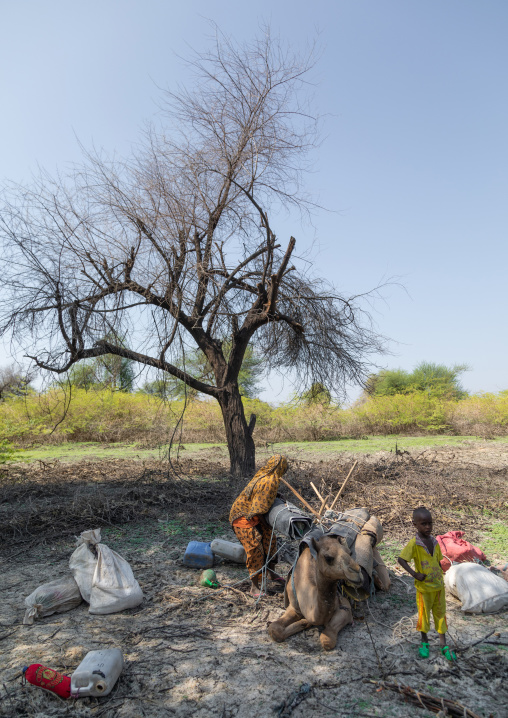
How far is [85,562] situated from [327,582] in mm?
2312

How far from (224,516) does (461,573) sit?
3635mm

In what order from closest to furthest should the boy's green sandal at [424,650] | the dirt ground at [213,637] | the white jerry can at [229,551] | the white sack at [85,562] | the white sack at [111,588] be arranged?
1. the dirt ground at [213,637]
2. the boy's green sandal at [424,650]
3. the white sack at [111,588]
4. the white sack at [85,562]
5. the white jerry can at [229,551]

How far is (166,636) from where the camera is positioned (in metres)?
3.62

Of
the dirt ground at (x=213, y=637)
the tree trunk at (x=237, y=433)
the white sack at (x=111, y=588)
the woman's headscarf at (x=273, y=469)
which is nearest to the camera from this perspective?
the dirt ground at (x=213, y=637)

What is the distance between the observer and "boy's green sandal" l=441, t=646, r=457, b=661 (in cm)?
314

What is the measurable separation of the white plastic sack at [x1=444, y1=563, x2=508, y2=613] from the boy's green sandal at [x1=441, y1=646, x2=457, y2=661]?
81 cm

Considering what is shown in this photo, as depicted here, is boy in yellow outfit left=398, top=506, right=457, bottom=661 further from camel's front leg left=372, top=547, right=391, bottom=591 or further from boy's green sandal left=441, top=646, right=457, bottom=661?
camel's front leg left=372, top=547, right=391, bottom=591

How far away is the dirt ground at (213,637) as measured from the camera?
2.81m

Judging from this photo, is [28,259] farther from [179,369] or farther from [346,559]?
[346,559]

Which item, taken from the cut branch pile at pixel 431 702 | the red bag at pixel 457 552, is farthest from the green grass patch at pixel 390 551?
the cut branch pile at pixel 431 702

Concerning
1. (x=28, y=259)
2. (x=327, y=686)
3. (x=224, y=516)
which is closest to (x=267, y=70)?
(x=28, y=259)

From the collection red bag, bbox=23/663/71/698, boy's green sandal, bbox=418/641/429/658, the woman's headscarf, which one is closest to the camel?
boy's green sandal, bbox=418/641/429/658

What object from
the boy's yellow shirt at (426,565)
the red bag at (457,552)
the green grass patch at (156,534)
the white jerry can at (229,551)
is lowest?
the green grass patch at (156,534)

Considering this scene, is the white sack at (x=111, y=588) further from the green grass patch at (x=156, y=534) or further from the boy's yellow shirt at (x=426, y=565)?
the boy's yellow shirt at (x=426, y=565)
